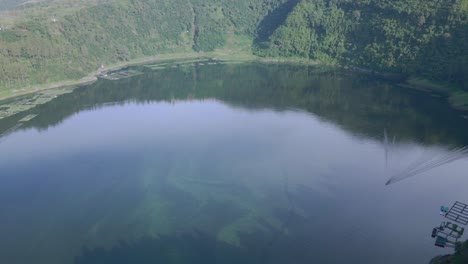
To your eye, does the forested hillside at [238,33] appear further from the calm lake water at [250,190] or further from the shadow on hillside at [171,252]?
the shadow on hillside at [171,252]

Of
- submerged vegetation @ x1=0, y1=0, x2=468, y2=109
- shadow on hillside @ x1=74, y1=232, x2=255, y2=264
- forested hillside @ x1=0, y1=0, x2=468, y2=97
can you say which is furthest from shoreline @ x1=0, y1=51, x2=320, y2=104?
shadow on hillside @ x1=74, y1=232, x2=255, y2=264

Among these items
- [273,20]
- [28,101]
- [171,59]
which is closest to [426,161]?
[28,101]

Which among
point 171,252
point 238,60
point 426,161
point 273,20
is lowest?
point 171,252

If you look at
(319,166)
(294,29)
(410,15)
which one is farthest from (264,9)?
(319,166)

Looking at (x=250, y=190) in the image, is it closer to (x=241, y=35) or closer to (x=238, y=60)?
(x=238, y=60)

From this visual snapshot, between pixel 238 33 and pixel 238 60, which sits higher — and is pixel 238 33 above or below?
above

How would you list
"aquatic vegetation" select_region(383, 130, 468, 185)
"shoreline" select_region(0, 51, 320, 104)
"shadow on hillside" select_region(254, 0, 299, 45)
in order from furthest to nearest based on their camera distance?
"shadow on hillside" select_region(254, 0, 299, 45)
"shoreline" select_region(0, 51, 320, 104)
"aquatic vegetation" select_region(383, 130, 468, 185)

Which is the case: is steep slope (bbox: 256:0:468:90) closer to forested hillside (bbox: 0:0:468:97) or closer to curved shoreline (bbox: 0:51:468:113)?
forested hillside (bbox: 0:0:468:97)

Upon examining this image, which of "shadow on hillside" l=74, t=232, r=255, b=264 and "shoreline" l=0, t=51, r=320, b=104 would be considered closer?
"shadow on hillside" l=74, t=232, r=255, b=264
